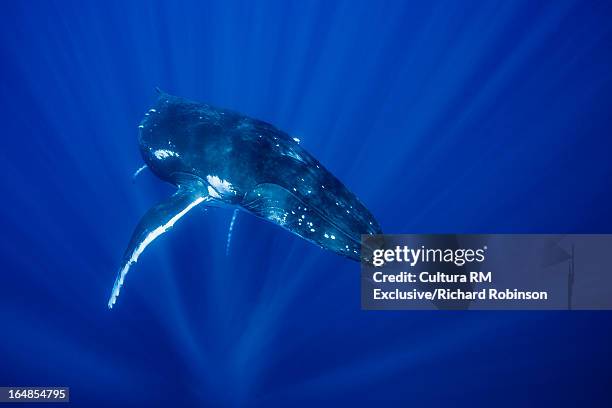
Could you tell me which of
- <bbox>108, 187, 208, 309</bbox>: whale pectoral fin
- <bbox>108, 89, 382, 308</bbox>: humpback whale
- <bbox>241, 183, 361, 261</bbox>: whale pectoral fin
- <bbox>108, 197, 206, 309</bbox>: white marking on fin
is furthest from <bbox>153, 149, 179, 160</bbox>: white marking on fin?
<bbox>241, 183, 361, 261</bbox>: whale pectoral fin

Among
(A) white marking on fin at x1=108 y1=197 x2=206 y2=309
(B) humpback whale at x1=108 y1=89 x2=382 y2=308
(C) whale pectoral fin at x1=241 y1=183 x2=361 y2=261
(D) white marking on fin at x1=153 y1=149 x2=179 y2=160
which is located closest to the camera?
(C) whale pectoral fin at x1=241 y1=183 x2=361 y2=261

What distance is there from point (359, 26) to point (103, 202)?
938 centimetres

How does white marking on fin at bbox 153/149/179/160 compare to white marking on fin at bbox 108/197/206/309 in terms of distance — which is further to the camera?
white marking on fin at bbox 153/149/179/160

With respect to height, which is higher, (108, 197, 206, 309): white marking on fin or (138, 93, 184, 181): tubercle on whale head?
(138, 93, 184, 181): tubercle on whale head

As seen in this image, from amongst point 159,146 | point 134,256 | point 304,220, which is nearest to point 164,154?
point 159,146

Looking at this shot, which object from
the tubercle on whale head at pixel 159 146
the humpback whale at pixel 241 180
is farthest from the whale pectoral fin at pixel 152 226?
the tubercle on whale head at pixel 159 146

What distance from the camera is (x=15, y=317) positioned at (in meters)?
7.57

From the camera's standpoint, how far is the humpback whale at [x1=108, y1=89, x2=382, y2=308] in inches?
151

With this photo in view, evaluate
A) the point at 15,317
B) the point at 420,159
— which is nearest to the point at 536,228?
the point at 420,159

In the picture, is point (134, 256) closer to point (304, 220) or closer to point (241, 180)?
point (241, 180)

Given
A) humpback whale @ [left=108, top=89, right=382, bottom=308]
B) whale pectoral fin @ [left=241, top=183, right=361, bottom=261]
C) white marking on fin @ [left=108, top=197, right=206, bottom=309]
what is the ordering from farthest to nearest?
white marking on fin @ [left=108, top=197, right=206, bottom=309] → humpback whale @ [left=108, top=89, right=382, bottom=308] → whale pectoral fin @ [left=241, top=183, right=361, bottom=261]

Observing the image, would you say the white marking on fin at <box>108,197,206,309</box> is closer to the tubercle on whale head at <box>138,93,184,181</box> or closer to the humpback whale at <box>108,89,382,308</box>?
the humpback whale at <box>108,89,382,308</box>

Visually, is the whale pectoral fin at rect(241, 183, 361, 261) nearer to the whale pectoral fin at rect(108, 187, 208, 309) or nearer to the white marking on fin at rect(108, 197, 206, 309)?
the whale pectoral fin at rect(108, 187, 208, 309)

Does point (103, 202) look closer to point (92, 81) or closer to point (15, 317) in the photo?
point (15, 317)
